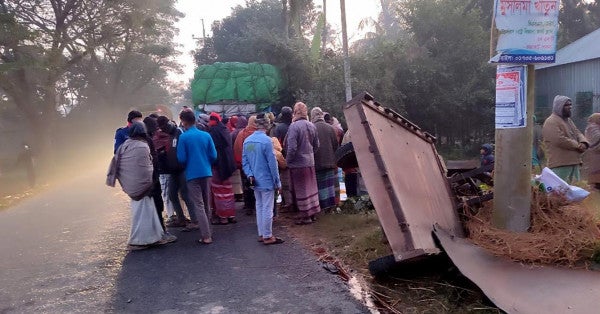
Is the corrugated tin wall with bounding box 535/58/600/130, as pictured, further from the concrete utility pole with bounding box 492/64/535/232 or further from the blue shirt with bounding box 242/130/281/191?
the concrete utility pole with bounding box 492/64/535/232

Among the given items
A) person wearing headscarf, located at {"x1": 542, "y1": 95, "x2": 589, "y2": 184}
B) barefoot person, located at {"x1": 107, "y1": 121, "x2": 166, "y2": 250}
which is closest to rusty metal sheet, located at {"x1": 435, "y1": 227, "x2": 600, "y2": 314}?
person wearing headscarf, located at {"x1": 542, "y1": 95, "x2": 589, "y2": 184}

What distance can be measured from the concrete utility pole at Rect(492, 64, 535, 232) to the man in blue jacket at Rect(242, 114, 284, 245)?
2.99 m

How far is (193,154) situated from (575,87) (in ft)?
60.5

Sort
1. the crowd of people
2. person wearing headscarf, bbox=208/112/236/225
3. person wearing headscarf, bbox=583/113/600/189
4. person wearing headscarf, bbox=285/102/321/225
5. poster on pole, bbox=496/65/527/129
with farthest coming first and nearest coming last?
person wearing headscarf, bbox=208/112/236/225
person wearing headscarf, bbox=583/113/600/189
person wearing headscarf, bbox=285/102/321/225
the crowd of people
poster on pole, bbox=496/65/527/129

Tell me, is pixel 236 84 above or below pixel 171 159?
above

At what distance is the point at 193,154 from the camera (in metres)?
6.77

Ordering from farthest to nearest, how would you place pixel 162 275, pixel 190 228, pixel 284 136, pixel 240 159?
1. pixel 240 159
2. pixel 284 136
3. pixel 190 228
4. pixel 162 275

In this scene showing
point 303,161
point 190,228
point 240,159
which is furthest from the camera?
point 240,159

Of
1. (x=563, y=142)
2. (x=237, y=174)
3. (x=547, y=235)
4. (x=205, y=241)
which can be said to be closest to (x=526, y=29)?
(x=547, y=235)

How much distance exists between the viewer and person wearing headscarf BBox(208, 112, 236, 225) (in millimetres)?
7988

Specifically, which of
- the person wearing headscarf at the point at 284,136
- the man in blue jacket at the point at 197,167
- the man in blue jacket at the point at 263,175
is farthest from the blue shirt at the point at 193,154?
the person wearing headscarf at the point at 284,136

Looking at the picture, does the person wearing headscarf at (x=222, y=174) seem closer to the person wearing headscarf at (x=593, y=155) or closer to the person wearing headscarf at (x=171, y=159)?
the person wearing headscarf at (x=171, y=159)

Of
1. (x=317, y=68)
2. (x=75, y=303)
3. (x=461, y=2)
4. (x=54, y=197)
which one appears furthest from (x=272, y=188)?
(x=461, y=2)

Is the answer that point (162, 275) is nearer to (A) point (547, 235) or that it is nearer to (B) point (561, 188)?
(A) point (547, 235)
